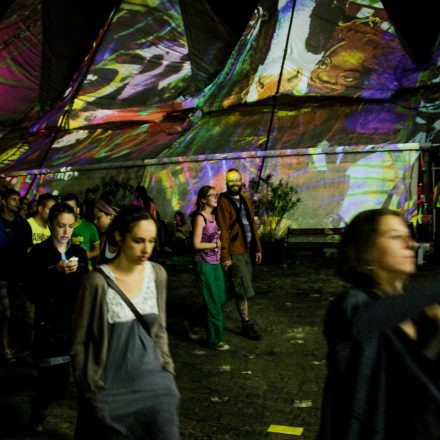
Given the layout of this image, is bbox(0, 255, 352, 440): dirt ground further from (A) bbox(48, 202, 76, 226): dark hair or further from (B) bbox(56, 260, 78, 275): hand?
(A) bbox(48, 202, 76, 226): dark hair

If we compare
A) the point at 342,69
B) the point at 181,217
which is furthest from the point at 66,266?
the point at 342,69

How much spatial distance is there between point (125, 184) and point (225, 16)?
829cm

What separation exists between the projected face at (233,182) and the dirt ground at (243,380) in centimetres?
176

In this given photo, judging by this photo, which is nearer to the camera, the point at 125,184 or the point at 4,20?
the point at 125,184

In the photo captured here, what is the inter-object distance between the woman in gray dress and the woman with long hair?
1061mm

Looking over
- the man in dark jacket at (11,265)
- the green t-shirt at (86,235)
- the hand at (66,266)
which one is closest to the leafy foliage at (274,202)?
the man in dark jacket at (11,265)

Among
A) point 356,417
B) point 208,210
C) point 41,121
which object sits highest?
point 41,121

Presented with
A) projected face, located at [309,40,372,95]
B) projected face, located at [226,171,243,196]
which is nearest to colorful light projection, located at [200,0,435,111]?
projected face, located at [309,40,372,95]

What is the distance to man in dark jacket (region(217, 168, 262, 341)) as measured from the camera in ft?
23.6

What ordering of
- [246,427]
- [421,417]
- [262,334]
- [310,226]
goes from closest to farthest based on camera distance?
1. [421,417]
2. [246,427]
3. [262,334]
4. [310,226]

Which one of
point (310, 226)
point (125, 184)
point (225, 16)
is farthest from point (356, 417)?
point (225, 16)

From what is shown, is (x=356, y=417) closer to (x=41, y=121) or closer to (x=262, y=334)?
(x=262, y=334)

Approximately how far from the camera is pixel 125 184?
17344 millimetres

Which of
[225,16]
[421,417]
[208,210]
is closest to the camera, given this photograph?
[421,417]
